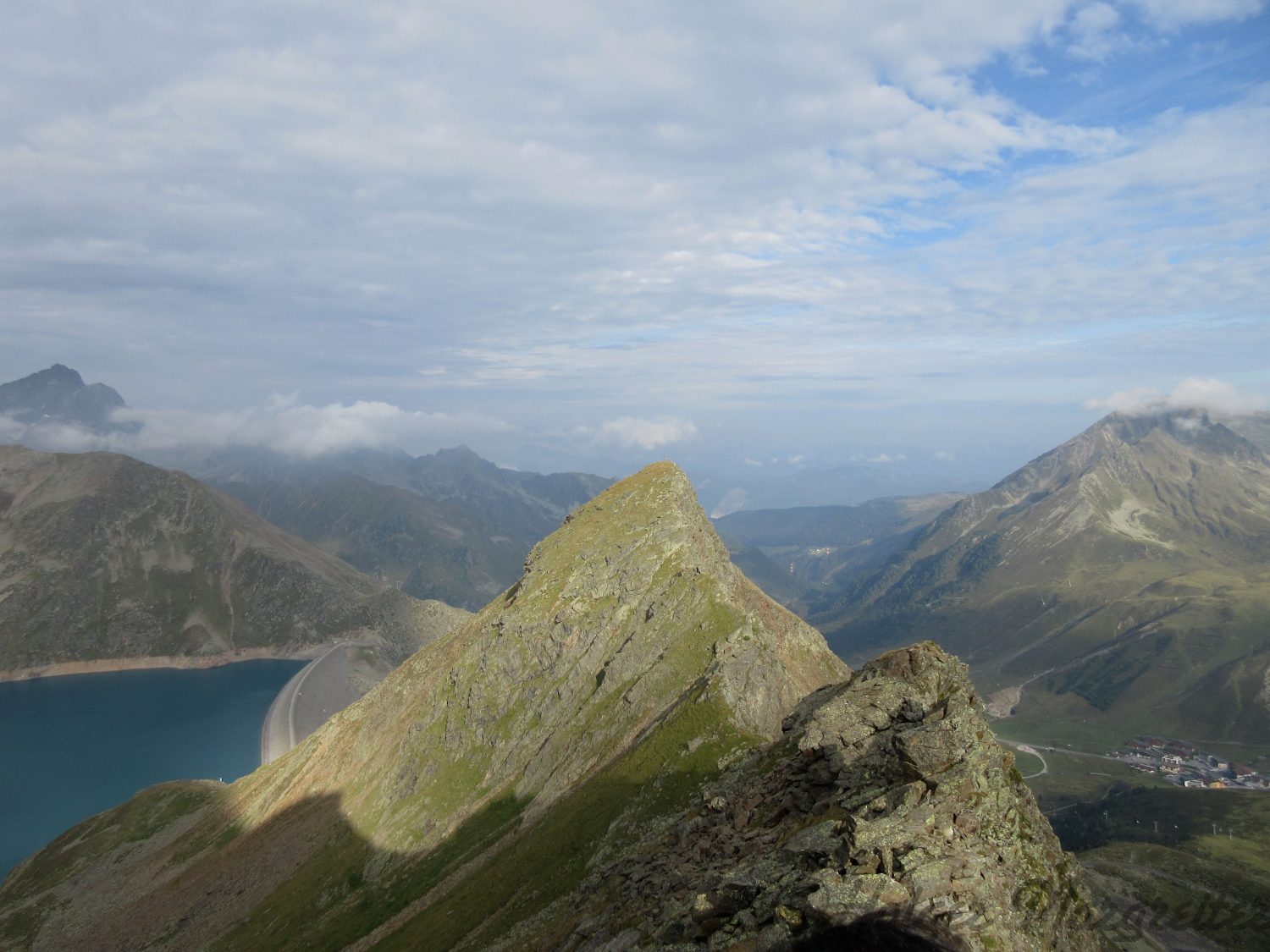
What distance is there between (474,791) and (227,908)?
1886 inches

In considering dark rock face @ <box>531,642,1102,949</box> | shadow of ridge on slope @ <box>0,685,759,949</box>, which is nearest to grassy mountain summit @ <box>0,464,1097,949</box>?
dark rock face @ <box>531,642,1102,949</box>

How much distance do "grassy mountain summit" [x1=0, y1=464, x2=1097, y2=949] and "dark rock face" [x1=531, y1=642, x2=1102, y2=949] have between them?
0.15 m

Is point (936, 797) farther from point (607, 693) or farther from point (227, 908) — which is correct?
point (227, 908)

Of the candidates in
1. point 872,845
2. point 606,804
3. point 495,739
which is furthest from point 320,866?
point 872,845

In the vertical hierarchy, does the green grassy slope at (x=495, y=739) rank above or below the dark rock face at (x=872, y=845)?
below

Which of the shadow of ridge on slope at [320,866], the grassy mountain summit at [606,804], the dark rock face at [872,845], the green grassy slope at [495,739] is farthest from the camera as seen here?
the green grassy slope at [495,739]

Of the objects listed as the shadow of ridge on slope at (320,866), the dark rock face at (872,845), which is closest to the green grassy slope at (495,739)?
the shadow of ridge on slope at (320,866)

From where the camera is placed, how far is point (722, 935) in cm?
2975

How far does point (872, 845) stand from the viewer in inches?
1134

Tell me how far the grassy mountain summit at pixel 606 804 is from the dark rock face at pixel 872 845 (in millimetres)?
151

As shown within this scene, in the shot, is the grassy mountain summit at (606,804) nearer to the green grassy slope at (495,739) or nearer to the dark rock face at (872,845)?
the dark rock face at (872,845)

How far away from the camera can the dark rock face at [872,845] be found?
89.6 feet

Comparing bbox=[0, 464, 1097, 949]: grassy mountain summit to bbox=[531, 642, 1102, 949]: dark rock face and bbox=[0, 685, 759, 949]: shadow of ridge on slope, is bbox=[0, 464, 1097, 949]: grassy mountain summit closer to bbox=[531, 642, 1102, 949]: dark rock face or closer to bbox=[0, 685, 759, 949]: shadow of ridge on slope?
bbox=[531, 642, 1102, 949]: dark rock face

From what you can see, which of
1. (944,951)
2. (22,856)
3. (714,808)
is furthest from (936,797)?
(22,856)
